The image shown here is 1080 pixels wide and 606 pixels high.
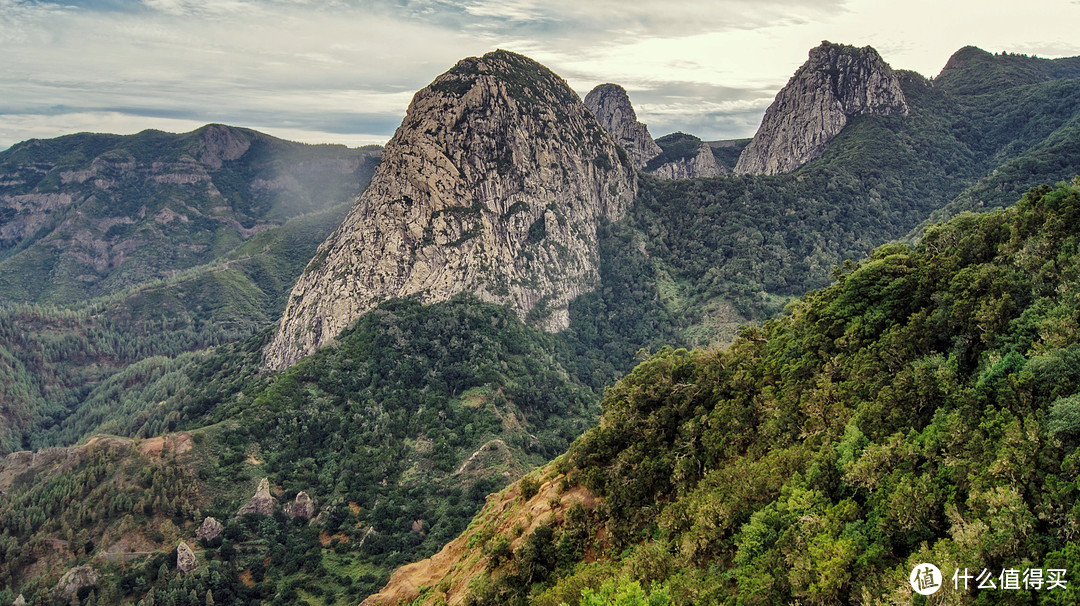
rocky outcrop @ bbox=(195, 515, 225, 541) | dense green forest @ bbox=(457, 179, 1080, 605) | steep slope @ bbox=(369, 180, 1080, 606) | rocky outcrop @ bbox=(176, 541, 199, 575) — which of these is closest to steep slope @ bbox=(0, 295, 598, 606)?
rocky outcrop @ bbox=(195, 515, 225, 541)

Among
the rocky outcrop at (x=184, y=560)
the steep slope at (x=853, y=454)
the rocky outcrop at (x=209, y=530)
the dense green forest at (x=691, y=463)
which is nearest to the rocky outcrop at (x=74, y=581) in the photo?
the dense green forest at (x=691, y=463)

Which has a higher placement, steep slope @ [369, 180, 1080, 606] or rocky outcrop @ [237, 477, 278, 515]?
steep slope @ [369, 180, 1080, 606]

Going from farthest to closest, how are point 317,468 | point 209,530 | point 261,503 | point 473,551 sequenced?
1. point 317,468
2. point 261,503
3. point 209,530
4. point 473,551

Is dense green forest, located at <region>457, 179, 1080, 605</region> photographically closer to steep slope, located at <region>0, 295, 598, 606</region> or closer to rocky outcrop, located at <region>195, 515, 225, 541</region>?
steep slope, located at <region>0, 295, 598, 606</region>

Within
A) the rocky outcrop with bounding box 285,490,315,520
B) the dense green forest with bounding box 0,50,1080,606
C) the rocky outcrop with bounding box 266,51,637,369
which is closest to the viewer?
the dense green forest with bounding box 0,50,1080,606

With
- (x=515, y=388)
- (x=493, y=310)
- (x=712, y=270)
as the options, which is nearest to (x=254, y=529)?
(x=515, y=388)

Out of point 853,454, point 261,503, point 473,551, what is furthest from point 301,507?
point 853,454

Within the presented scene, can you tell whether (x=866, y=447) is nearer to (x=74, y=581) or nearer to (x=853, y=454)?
(x=853, y=454)
